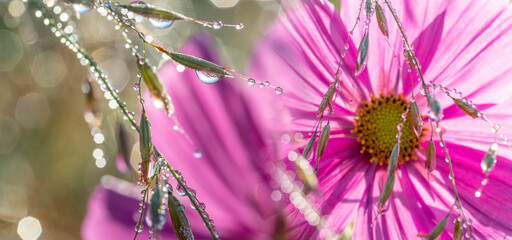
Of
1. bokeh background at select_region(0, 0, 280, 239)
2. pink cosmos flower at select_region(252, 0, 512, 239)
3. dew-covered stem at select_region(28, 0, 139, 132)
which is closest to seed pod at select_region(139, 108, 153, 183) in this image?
dew-covered stem at select_region(28, 0, 139, 132)

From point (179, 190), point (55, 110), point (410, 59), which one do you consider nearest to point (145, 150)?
point (179, 190)

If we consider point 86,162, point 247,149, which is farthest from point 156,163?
point 86,162

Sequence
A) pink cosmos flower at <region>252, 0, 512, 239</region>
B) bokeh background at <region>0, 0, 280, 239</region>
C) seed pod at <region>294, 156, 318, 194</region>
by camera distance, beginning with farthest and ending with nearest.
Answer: bokeh background at <region>0, 0, 280, 239</region> → pink cosmos flower at <region>252, 0, 512, 239</region> → seed pod at <region>294, 156, 318, 194</region>

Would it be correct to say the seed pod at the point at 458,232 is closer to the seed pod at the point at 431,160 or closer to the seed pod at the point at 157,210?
the seed pod at the point at 431,160

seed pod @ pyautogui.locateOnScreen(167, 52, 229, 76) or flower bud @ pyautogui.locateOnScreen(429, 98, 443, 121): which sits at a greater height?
seed pod @ pyautogui.locateOnScreen(167, 52, 229, 76)

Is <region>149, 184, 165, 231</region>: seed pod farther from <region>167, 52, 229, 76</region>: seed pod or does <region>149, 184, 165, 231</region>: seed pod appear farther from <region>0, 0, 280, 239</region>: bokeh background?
<region>0, 0, 280, 239</region>: bokeh background

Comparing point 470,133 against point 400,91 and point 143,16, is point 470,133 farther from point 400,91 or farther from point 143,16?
point 143,16

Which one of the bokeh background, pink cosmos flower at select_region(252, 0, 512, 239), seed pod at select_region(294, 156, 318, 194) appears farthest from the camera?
the bokeh background
